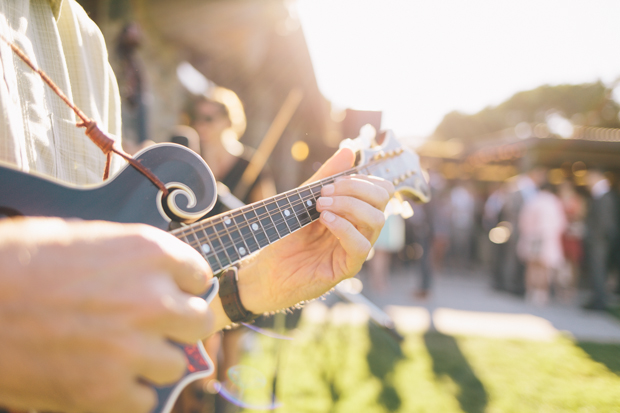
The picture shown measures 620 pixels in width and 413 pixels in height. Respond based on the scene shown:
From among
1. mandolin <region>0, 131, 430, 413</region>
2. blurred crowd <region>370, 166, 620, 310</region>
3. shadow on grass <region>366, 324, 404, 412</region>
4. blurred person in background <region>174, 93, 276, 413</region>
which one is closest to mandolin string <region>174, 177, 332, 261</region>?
mandolin <region>0, 131, 430, 413</region>

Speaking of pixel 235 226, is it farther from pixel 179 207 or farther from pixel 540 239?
pixel 540 239

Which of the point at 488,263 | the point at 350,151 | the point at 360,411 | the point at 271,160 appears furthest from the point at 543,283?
the point at 350,151

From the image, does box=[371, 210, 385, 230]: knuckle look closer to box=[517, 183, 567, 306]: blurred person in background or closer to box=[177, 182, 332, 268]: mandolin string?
box=[177, 182, 332, 268]: mandolin string

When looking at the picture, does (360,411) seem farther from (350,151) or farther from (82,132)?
(82,132)

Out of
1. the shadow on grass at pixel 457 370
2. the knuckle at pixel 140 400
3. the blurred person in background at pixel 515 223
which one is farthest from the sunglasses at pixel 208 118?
the blurred person in background at pixel 515 223

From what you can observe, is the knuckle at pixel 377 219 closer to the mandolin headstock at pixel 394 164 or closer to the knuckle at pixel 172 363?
the mandolin headstock at pixel 394 164

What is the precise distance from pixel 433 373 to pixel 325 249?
3.14m

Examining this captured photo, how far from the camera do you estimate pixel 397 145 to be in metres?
1.62

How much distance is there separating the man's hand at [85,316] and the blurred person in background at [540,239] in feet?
26.2

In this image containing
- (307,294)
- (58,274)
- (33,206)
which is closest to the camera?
(58,274)

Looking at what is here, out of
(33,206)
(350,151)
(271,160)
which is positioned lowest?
(271,160)

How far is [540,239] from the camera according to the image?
674 cm

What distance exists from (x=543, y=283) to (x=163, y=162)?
8573 millimetres

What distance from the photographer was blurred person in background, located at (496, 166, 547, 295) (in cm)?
736
